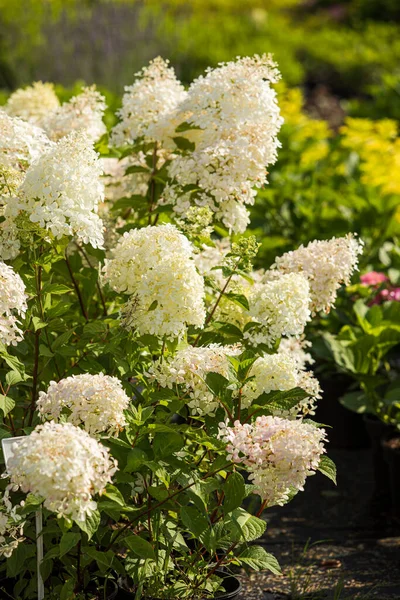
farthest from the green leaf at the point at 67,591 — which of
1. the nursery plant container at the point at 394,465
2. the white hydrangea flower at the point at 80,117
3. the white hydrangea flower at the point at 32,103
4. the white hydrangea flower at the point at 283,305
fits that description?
the white hydrangea flower at the point at 32,103

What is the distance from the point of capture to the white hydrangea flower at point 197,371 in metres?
2.22

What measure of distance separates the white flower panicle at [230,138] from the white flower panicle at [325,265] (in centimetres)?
25

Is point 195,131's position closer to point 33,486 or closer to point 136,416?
point 136,416

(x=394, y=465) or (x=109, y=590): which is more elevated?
(x=394, y=465)

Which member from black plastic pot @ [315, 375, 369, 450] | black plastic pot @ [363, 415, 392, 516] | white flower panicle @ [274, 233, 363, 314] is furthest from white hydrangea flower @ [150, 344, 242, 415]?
black plastic pot @ [315, 375, 369, 450]

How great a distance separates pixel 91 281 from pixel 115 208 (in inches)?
13.5

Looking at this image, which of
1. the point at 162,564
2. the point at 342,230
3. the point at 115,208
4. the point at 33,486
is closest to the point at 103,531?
the point at 162,564

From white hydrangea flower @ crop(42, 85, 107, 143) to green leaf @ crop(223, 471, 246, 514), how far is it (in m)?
1.37

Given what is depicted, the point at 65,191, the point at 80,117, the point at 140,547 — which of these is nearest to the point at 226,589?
the point at 140,547

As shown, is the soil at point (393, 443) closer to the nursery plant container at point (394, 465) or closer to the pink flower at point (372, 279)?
the nursery plant container at point (394, 465)

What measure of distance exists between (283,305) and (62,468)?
819mm

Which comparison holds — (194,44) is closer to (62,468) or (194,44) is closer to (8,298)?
(8,298)

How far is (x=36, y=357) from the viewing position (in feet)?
7.91

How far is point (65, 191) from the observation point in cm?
221
